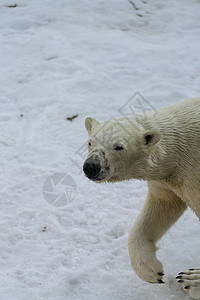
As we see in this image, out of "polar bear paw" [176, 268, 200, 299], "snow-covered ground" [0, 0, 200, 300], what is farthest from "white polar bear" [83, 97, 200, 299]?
"snow-covered ground" [0, 0, 200, 300]

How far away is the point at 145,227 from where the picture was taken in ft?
13.8

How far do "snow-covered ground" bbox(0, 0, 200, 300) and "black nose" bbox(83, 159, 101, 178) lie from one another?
1403 mm

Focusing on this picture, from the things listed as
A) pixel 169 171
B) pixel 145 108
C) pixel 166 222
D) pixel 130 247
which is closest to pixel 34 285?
pixel 130 247

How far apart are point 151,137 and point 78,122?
11.6 feet

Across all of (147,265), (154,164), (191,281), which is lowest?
(191,281)

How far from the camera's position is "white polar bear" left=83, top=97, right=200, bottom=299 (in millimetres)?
3385

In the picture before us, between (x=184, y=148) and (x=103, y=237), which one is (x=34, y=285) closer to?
(x=103, y=237)

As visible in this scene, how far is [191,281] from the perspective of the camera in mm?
4055

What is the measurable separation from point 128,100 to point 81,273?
363 centimetres

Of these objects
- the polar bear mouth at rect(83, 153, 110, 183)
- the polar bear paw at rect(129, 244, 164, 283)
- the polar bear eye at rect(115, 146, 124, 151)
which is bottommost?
the polar bear paw at rect(129, 244, 164, 283)

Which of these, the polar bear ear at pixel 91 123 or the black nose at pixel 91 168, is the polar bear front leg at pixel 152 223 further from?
the black nose at pixel 91 168

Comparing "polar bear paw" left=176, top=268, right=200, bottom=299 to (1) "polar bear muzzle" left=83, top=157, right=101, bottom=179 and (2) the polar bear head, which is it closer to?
(2) the polar bear head

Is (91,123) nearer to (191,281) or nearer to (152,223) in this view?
(152,223)

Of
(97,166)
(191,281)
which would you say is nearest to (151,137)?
(97,166)
